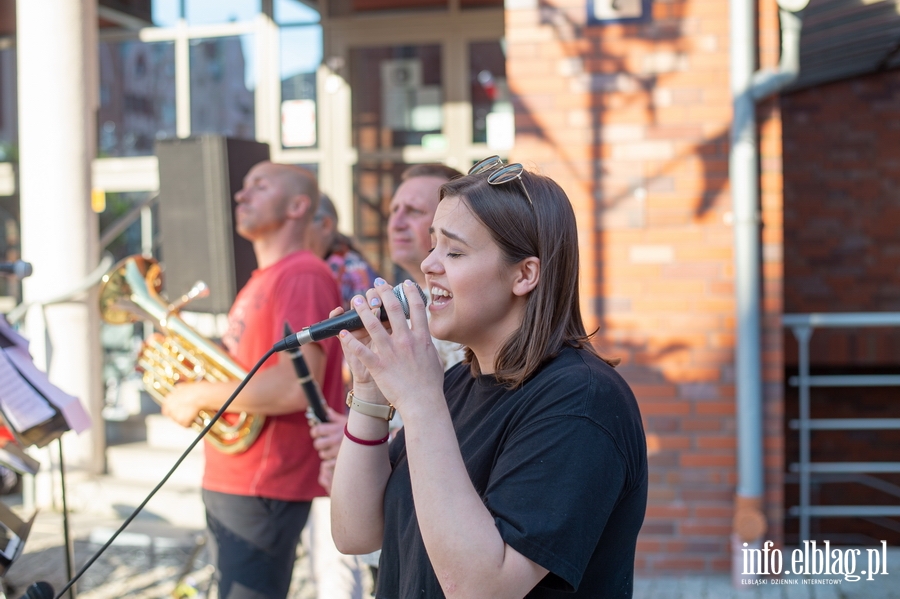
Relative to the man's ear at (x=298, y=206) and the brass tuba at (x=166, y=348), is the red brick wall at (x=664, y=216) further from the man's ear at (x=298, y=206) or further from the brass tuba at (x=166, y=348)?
the brass tuba at (x=166, y=348)

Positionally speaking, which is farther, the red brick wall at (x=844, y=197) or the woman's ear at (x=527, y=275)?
the red brick wall at (x=844, y=197)

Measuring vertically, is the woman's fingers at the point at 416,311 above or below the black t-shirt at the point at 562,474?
above

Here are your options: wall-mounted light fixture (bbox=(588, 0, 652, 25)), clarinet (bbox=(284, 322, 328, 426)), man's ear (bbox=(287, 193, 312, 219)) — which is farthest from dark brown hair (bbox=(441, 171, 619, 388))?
wall-mounted light fixture (bbox=(588, 0, 652, 25))

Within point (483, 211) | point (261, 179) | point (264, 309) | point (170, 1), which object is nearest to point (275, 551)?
point (264, 309)

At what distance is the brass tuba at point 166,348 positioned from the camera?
2.81m

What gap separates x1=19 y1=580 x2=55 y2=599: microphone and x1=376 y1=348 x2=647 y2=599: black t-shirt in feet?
2.60

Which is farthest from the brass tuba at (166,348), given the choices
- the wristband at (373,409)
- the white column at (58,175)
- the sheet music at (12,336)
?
the white column at (58,175)

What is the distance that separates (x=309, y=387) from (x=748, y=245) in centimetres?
217

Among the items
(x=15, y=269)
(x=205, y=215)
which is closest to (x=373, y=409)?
(x=15, y=269)

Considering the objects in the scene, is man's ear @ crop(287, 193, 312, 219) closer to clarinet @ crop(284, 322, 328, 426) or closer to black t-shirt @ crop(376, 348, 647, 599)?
clarinet @ crop(284, 322, 328, 426)

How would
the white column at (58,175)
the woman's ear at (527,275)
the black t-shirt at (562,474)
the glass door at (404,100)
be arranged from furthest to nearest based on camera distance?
the glass door at (404,100), the white column at (58,175), the woman's ear at (527,275), the black t-shirt at (562,474)

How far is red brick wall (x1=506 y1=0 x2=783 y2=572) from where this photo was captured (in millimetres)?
3783

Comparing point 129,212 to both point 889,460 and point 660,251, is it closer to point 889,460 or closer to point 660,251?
point 660,251

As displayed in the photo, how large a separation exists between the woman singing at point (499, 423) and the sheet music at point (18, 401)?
957 mm
